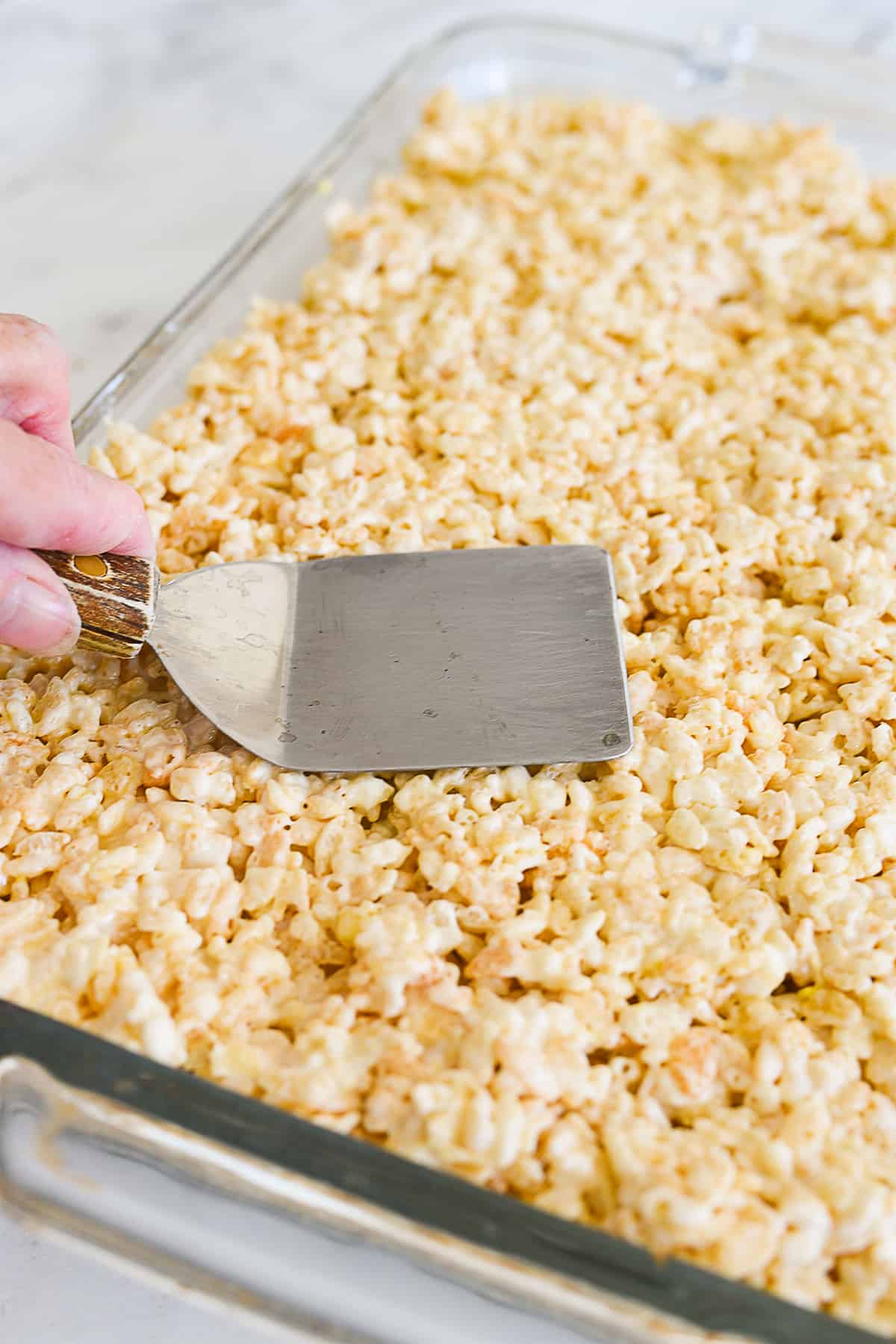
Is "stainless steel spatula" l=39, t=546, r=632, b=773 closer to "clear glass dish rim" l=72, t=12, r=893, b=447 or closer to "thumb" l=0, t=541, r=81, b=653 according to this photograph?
"thumb" l=0, t=541, r=81, b=653

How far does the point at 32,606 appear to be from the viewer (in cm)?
72

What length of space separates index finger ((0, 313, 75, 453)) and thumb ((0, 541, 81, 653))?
0.31 ft

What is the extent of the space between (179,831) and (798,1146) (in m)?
0.40

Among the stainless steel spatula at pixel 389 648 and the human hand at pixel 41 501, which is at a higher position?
the human hand at pixel 41 501

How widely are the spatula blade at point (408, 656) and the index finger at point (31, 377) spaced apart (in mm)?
136

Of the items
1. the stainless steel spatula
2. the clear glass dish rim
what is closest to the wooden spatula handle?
the stainless steel spatula

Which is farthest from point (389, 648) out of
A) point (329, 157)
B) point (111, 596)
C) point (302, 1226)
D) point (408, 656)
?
point (329, 157)

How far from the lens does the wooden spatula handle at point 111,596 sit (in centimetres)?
77

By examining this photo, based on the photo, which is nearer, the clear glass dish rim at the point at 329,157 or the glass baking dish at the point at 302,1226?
the glass baking dish at the point at 302,1226

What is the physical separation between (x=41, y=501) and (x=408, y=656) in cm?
26

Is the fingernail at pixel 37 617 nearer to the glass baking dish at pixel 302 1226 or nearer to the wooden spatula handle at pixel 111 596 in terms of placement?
the wooden spatula handle at pixel 111 596

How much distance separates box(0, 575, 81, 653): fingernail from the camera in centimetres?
71

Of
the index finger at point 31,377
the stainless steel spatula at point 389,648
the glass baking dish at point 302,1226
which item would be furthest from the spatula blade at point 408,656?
A: the glass baking dish at point 302,1226

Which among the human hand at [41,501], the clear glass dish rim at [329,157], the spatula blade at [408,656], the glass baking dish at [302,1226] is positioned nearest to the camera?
the glass baking dish at [302,1226]
